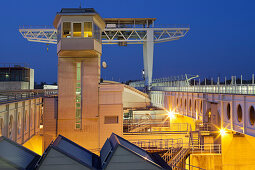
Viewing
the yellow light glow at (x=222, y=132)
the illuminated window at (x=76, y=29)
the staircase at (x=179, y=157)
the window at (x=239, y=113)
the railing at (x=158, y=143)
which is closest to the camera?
the window at (x=239, y=113)

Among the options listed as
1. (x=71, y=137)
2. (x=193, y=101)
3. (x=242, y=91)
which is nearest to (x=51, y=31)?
(x=71, y=137)

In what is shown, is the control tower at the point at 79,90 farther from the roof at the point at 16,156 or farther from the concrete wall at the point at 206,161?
the roof at the point at 16,156

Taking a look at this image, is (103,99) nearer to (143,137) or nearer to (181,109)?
(143,137)

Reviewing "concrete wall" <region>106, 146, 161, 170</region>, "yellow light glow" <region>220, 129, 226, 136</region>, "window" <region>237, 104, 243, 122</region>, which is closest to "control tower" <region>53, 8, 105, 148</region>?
"yellow light glow" <region>220, 129, 226, 136</region>

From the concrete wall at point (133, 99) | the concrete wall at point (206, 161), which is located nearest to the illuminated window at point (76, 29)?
the concrete wall at point (206, 161)

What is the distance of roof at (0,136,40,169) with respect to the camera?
8412 millimetres

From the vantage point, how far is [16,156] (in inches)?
350

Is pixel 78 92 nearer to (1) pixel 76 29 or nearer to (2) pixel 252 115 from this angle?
(1) pixel 76 29

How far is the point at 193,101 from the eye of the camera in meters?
22.6

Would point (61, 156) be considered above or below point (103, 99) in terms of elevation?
below

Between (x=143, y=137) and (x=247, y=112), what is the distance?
10.1m

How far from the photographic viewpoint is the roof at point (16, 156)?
841cm

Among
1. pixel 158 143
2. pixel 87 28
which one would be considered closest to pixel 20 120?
pixel 87 28

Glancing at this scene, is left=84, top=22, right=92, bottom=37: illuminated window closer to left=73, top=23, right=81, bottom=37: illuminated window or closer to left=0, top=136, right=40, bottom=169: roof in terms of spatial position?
left=73, top=23, right=81, bottom=37: illuminated window
